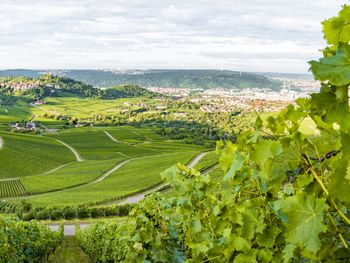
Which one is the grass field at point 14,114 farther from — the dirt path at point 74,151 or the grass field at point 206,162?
the grass field at point 206,162

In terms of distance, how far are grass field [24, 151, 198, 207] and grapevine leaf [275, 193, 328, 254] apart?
216 feet

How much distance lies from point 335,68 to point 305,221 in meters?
0.52

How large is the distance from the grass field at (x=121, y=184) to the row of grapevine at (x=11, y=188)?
6104 mm

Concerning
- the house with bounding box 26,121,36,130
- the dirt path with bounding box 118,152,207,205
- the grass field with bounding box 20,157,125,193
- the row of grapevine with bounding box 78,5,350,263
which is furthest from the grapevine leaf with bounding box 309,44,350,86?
the house with bounding box 26,121,36,130

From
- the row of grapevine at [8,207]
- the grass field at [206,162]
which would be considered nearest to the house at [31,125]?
the grass field at [206,162]

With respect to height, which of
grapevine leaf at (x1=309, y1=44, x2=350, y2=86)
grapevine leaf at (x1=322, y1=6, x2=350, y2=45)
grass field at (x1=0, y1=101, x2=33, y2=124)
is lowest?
grass field at (x1=0, y1=101, x2=33, y2=124)

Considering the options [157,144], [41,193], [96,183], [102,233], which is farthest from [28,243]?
[157,144]

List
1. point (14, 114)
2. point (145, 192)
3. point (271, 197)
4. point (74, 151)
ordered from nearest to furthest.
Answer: point (271, 197) < point (145, 192) < point (74, 151) < point (14, 114)

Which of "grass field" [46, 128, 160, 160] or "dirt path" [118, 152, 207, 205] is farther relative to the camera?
"grass field" [46, 128, 160, 160]

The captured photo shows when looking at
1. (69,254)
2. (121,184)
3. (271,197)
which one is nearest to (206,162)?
(121,184)

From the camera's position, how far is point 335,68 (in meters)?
1.26

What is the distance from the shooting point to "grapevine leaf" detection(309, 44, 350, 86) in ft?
4.04

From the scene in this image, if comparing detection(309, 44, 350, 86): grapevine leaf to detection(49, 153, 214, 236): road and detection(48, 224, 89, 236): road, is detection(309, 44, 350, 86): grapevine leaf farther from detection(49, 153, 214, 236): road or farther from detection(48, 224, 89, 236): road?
detection(48, 224, 89, 236): road

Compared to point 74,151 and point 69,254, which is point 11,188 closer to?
point 74,151
